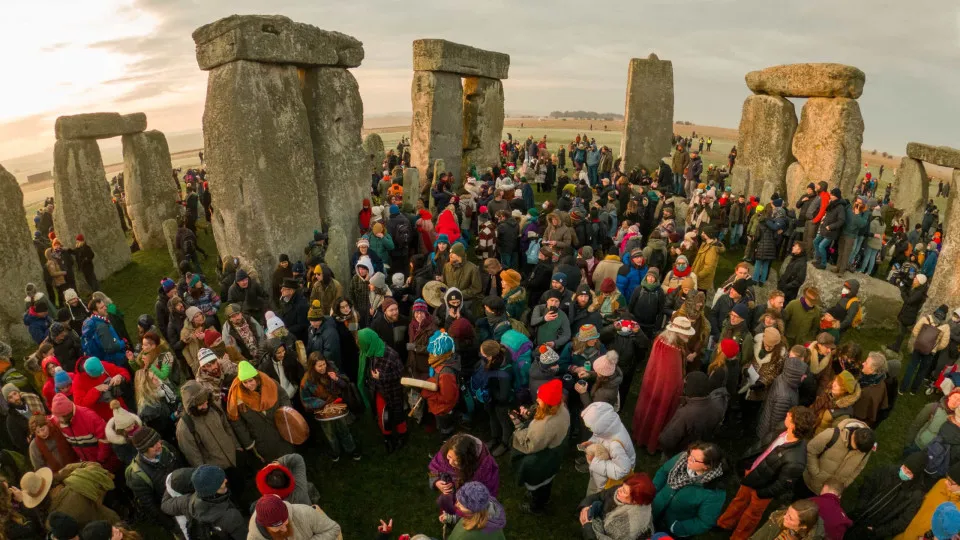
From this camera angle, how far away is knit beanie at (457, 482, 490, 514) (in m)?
3.82

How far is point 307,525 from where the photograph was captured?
414cm

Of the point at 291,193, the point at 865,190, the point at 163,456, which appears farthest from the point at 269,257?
the point at 865,190

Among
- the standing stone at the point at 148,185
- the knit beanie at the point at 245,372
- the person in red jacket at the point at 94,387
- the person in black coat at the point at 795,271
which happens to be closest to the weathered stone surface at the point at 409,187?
the standing stone at the point at 148,185

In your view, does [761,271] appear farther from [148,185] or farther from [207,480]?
[148,185]

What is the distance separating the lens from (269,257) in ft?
33.8

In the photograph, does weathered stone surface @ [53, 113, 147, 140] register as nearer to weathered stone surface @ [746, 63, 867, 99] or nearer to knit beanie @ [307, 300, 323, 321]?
knit beanie @ [307, 300, 323, 321]

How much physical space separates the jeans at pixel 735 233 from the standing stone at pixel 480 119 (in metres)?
8.83

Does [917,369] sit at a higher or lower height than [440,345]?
lower

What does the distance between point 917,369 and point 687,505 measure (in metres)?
6.60


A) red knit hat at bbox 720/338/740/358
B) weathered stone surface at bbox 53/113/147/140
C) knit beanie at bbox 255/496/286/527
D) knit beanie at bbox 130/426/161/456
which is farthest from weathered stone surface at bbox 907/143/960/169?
weathered stone surface at bbox 53/113/147/140

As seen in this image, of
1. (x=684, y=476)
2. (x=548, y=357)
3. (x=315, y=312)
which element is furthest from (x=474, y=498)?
(x=315, y=312)

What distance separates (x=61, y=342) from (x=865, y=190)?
95.4 ft

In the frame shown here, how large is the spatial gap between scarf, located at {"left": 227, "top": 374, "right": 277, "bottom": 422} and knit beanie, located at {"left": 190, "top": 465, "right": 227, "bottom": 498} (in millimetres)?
1130

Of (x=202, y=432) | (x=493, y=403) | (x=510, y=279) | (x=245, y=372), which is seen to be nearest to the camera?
(x=202, y=432)
